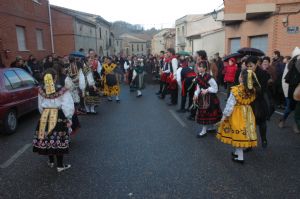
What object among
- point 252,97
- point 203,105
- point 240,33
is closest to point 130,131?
point 203,105

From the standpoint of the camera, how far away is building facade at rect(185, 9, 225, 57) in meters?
24.4

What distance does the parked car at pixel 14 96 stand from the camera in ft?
22.2

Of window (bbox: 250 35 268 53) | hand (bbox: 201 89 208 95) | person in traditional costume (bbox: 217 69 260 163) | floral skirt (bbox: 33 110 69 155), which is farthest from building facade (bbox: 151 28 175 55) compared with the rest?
floral skirt (bbox: 33 110 69 155)

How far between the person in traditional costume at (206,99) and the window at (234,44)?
46.4 ft

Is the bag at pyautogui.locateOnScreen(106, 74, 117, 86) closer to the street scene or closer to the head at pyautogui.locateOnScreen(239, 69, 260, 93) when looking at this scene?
the street scene

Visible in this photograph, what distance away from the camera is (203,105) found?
6078mm

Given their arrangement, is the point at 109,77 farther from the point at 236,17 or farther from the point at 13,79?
the point at 236,17

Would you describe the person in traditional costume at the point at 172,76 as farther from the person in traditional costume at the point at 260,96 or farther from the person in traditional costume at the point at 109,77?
the person in traditional costume at the point at 260,96

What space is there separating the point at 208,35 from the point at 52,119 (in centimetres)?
2563

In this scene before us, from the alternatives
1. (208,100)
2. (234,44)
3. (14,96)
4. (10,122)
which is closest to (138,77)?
(14,96)

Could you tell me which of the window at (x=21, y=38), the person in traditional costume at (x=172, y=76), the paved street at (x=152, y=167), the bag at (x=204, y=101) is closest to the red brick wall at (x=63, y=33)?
the window at (x=21, y=38)

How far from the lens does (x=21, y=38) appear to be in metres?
17.6

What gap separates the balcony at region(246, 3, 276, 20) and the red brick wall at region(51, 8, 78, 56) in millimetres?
16906

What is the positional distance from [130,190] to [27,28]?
1704 cm
